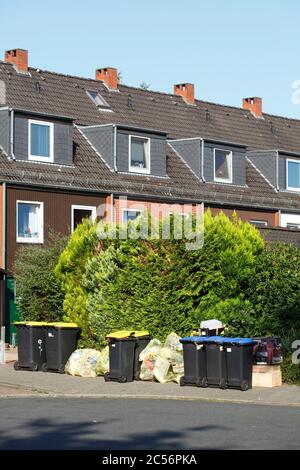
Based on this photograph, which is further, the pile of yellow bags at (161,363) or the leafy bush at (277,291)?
the leafy bush at (277,291)

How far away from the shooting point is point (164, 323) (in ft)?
77.4

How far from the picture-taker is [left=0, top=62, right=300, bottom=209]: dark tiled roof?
1391 inches

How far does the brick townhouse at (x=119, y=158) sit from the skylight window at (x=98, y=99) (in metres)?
0.07

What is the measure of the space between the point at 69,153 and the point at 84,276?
1101cm

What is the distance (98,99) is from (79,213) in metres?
7.88

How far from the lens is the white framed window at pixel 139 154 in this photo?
1489 inches

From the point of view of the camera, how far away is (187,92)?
4706 cm

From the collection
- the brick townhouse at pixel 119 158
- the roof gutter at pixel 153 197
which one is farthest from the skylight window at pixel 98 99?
the roof gutter at pixel 153 197

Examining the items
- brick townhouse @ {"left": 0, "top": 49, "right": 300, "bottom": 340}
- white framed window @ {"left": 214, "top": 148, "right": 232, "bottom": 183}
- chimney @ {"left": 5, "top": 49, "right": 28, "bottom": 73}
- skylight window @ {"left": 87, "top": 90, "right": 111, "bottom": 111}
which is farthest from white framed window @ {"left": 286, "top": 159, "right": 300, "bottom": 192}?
chimney @ {"left": 5, "top": 49, "right": 28, "bottom": 73}

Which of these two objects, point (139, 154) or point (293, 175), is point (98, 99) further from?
point (293, 175)

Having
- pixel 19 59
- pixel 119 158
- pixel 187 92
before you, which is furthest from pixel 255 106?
pixel 119 158

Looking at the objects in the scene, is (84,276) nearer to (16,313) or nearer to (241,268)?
(241,268)

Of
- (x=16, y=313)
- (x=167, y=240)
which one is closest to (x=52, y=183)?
(x=16, y=313)

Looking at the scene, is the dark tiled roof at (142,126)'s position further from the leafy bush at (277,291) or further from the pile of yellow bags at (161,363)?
the pile of yellow bags at (161,363)
